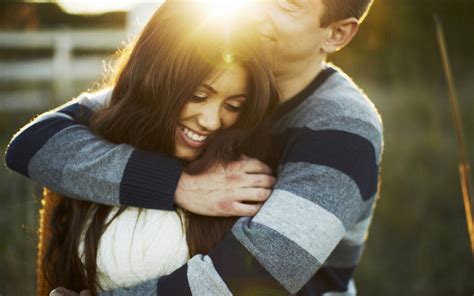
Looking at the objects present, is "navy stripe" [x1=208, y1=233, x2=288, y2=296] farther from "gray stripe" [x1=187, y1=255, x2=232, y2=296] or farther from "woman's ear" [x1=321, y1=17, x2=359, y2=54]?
"woman's ear" [x1=321, y1=17, x2=359, y2=54]

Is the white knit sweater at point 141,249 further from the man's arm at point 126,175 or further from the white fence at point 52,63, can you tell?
the white fence at point 52,63

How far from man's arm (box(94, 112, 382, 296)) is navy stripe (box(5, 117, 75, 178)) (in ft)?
1.52

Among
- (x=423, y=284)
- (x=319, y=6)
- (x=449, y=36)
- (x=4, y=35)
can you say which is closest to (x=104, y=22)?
(x=4, y=35)

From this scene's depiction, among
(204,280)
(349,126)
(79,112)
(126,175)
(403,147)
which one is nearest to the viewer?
(204,280)

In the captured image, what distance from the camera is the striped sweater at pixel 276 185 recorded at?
1.72m

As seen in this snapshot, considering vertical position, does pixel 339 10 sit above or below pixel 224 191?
above

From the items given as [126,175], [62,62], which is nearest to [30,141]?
[126,175]

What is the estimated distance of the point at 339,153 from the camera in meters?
1.85

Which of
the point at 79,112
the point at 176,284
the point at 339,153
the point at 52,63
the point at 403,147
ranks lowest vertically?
the point at 403,147

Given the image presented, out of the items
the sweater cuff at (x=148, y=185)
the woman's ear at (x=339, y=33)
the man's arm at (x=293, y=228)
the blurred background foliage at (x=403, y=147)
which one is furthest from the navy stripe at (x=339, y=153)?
the blurred background foliage at (x=403, y=147)

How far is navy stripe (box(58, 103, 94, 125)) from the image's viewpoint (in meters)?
2.03

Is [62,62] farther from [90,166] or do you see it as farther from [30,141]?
[90,166]

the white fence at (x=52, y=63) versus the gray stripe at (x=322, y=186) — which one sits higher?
the gray stripe at (x=322, y=186)

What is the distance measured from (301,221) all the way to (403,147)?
4380 mm
